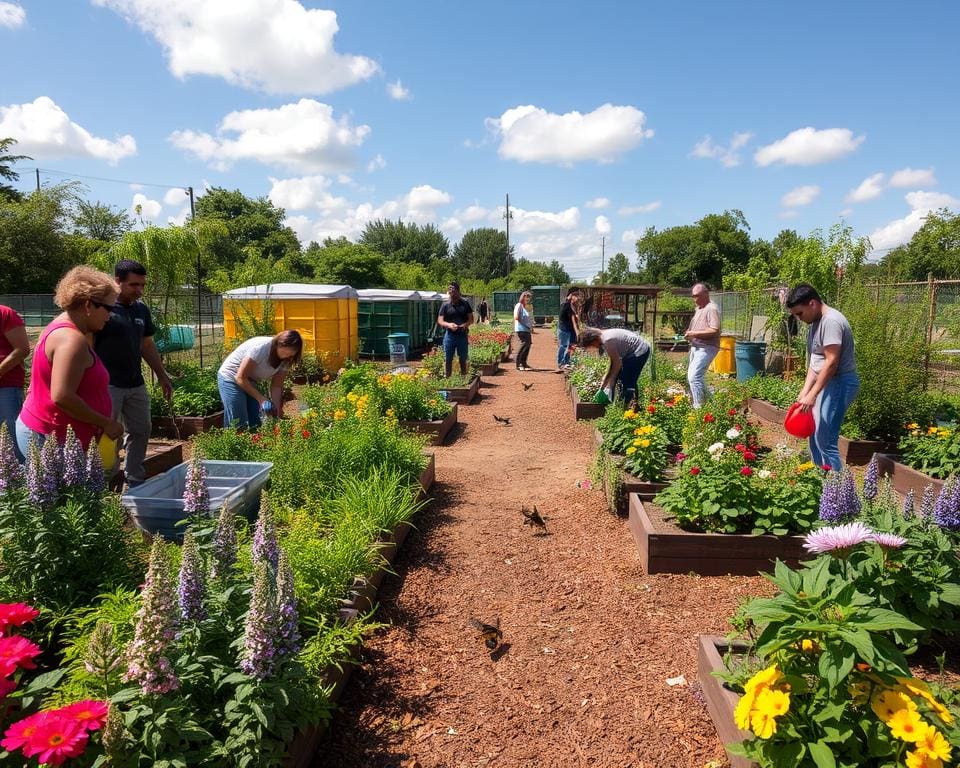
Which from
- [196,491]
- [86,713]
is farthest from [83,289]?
[86,713]

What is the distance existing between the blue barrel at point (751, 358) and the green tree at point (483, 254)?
2385 inches

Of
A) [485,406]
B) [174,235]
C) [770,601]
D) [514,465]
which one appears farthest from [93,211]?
[770,601]

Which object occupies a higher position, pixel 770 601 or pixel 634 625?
pixel 770 601

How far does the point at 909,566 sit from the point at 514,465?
13.6 ft

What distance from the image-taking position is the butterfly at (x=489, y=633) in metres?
2.99

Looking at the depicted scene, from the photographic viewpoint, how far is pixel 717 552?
3.68m

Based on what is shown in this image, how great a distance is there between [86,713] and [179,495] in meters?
2.51

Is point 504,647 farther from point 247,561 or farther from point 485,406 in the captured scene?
point 485,406

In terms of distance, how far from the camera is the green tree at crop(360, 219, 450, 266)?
200 ft

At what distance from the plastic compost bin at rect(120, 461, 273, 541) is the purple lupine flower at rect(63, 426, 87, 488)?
0.42 metres

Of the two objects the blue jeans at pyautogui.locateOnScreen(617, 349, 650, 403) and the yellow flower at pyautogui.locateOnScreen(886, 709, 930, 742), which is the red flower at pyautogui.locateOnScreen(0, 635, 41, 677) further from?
the blue jeans at pyautogui.locateOnScreen(617, 349, 650, 403)

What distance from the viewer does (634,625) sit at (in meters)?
3.20

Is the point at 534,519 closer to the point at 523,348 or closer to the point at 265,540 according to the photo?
the point at 265,540

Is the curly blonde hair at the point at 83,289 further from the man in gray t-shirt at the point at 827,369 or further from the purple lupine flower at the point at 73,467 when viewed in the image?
the man in gray t-shirt at the point at 827,369
